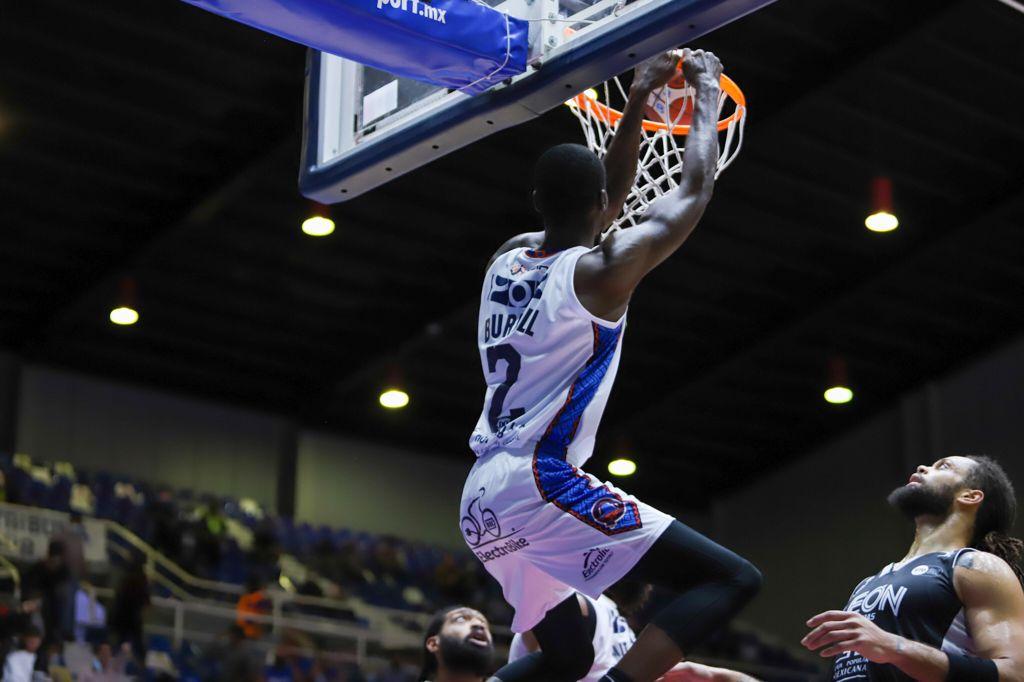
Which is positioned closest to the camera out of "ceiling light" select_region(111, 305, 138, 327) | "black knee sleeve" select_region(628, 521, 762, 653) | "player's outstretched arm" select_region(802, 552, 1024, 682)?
"black knee sleeve" select_region(628, 521, 762, 653)

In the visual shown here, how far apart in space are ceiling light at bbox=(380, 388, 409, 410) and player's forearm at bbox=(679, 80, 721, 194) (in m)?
17.3

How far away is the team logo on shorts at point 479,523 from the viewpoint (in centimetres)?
476

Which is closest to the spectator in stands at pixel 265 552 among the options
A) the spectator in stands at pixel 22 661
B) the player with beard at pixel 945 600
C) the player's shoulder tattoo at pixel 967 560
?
the spectator in stands at pixel 22 661

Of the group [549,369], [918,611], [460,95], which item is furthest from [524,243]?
[918,611]

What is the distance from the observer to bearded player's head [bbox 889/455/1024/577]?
5.62 metres

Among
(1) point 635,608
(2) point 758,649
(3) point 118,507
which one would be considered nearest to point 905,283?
(2) point 758,649

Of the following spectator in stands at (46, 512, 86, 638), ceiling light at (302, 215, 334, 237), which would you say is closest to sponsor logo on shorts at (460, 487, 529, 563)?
spectator in stands at (46, 512, 86, 638)

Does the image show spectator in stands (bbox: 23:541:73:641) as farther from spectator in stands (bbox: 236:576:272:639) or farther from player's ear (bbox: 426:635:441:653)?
player's ear (bbox: 426:635:441:653)

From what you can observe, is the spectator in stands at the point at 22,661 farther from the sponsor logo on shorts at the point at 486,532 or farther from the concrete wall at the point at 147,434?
the concrete wall at the point at 147,434

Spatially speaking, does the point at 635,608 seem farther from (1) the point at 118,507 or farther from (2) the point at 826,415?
(2) the point at 826,415

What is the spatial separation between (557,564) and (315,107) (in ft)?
9.69

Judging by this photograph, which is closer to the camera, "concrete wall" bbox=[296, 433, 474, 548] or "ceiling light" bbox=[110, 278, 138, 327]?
"ceiling light" bbox=[110, 278, 138, 327]

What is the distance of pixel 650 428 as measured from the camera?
2473 centimetres

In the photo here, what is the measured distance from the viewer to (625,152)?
5.64 meters
